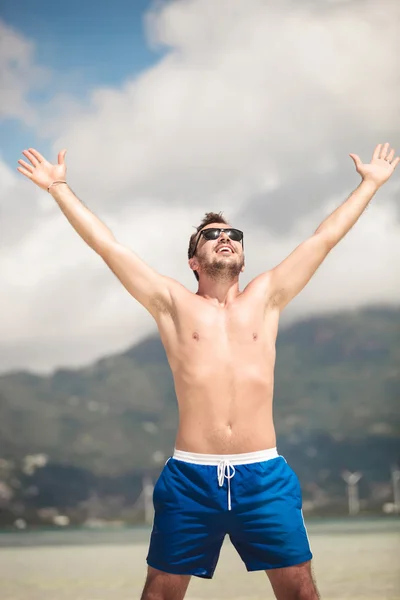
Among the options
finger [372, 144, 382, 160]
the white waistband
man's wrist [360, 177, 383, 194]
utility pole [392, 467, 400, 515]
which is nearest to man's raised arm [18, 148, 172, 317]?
the white waistband

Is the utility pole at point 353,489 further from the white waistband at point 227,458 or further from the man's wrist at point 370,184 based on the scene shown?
the white waistband at point 227,458

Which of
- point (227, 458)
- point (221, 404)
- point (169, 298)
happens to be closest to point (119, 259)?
point (169, 298)

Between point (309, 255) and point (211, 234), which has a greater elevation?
point (211, 234)

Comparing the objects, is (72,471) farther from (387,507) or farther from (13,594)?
(13,594)

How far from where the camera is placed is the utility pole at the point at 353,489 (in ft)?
177

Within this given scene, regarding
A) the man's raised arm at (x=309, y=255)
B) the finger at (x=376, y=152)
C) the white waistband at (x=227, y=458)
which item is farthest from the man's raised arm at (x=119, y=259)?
the finger at (x=376, y=152)

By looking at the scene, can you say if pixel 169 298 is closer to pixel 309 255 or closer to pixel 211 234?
pixel 211 234

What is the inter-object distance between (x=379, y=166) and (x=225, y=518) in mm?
1814

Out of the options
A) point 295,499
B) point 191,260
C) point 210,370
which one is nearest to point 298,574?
point 295,499

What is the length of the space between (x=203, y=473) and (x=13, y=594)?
438 centimetres

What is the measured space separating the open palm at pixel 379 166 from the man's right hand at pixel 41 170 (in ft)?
4.64

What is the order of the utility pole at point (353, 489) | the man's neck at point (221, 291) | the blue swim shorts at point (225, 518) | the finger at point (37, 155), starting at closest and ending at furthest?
the blue swim shorts at point (225, 518) → the man's neck at point (221, 291) → the finger at point (37, 155) → the utility pole at point (353, 489)

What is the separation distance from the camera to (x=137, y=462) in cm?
6694

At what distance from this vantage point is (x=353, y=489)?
59.3 metres
